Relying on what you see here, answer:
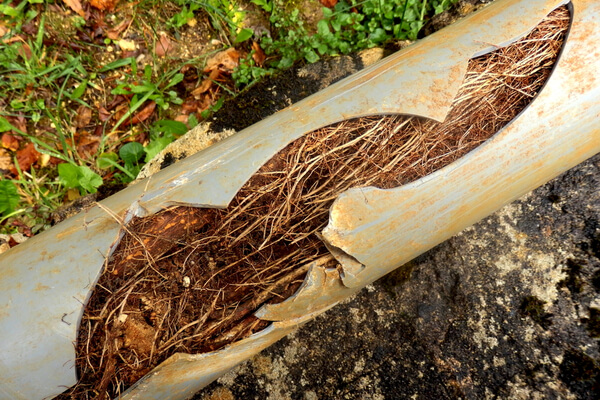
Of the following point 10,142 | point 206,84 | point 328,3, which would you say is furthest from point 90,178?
point 328,3

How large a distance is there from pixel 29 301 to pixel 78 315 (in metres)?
0.15

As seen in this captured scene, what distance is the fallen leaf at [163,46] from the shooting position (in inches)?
101

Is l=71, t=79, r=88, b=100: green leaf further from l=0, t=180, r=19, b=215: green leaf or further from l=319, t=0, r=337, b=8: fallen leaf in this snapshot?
l=319, t=0, r=337, b=8: fallen leaf

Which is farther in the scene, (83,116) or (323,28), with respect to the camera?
(83,116)

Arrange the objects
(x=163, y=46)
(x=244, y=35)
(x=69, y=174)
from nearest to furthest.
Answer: (x=69, y=174), (x=244, y=35), (x=163, y=46)

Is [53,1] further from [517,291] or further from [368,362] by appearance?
[517,291]

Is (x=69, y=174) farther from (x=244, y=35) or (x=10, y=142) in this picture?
(x=244, y=35)

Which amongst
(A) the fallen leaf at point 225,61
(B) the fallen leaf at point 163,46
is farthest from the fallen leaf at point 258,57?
(B) the fallen leaf at point 163,46

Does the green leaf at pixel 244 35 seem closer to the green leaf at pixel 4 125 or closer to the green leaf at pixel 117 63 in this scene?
the green leaf at pixel 117 63

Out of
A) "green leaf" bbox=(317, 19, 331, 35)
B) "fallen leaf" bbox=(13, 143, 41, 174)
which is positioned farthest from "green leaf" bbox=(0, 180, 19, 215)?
"green leaf" bbox=(317, 19, 331, 35)

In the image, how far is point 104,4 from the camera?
2527mm

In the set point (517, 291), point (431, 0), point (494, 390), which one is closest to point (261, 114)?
point (431, 0)

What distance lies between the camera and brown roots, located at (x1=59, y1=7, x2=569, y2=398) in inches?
58.6

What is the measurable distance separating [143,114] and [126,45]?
16.8 inches
